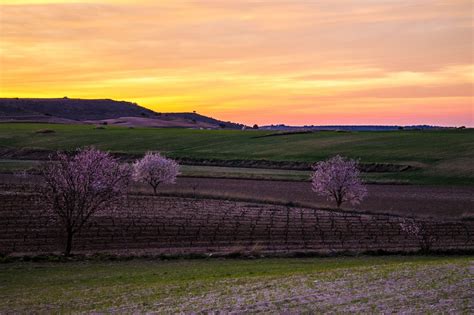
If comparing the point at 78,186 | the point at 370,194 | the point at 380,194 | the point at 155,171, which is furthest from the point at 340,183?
the point at 78,186

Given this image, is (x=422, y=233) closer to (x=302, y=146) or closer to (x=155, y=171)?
(x=155, y=171)

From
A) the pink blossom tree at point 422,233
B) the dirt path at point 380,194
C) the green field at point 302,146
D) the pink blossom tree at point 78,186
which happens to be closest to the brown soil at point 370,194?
the dirt path at point 380,194

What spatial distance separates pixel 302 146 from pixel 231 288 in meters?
95.0

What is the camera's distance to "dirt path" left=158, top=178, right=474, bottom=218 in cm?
5672

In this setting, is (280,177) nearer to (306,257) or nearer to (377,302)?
(306,257)

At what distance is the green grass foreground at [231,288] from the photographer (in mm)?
19859

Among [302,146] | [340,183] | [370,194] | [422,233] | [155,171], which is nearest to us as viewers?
[422,233]

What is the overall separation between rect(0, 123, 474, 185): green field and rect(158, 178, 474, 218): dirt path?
7783 mm

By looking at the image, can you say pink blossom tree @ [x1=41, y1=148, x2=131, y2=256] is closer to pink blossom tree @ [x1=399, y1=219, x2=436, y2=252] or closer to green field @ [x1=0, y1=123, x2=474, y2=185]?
pink blossom tree @ [x1=399, y1=219, x2=436, y2=252]

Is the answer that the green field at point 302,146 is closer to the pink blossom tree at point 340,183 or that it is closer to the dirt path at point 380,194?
the dirt path at point 380,194

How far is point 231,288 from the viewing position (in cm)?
2394

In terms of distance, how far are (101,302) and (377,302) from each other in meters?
9.03

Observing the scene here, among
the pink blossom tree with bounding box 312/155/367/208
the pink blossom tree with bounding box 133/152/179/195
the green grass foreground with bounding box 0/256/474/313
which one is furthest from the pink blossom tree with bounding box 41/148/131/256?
the pink blossom tree with bounding box 133/152/179/195

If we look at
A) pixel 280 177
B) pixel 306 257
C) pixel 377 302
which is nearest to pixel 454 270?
pixel 377 302
